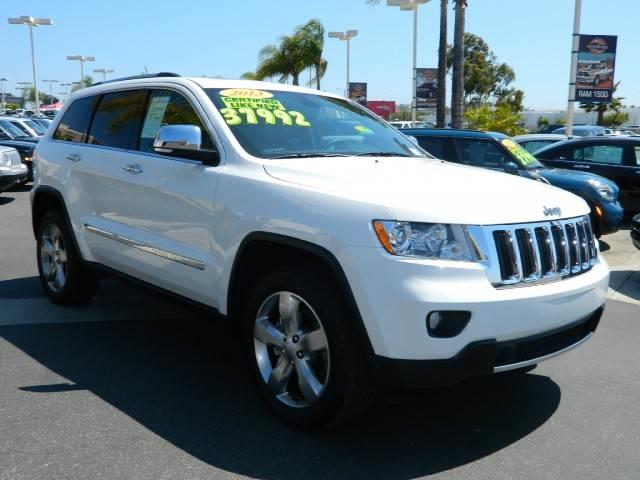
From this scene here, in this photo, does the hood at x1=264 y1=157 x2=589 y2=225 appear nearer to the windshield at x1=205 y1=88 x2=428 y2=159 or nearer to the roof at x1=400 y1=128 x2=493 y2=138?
the windshield at x1=205 y1=88 x2=428 y2=159

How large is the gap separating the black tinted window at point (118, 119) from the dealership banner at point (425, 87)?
26.2 metres

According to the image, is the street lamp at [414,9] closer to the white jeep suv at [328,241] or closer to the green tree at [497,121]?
the green tree at [497,121]

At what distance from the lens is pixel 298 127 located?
169 inches

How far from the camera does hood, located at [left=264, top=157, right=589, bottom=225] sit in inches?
121

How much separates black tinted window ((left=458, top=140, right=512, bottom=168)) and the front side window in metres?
2.74

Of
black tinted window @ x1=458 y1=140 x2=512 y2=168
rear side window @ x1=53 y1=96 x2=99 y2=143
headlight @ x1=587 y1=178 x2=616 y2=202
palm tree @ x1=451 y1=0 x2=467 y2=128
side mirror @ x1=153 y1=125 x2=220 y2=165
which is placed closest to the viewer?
side mirror @ x1=153 y1=125 x2=220 y2=165

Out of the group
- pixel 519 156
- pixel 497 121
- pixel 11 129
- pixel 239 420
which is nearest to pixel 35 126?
pixel 11 129

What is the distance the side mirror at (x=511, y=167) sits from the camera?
9.32 metres

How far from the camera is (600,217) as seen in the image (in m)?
8.79

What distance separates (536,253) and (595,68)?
18.5 meters

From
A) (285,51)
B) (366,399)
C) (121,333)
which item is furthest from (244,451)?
(285,51)

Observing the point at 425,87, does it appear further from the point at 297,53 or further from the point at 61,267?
the point at 61,267

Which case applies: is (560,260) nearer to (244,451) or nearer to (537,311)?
(537,311)

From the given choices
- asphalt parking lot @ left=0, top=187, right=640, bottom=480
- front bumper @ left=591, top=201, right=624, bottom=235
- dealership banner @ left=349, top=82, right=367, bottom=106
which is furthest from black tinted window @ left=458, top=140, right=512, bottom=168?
dealership banner @ left=349, top=82, right=367, bottom=106
